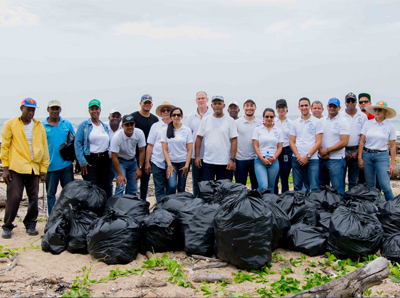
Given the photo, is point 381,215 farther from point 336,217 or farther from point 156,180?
point 156,180

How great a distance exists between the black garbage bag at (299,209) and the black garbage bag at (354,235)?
0.53 m

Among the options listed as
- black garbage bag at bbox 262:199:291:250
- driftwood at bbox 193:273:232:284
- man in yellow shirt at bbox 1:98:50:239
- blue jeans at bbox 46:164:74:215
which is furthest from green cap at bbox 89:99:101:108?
driftwood at bbox 193:273:232:284

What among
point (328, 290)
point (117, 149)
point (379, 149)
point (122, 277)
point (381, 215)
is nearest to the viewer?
point (328, 290)

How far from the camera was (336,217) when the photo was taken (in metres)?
3.74

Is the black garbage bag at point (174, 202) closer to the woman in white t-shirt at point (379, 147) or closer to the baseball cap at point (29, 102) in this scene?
the baseball cap at point (29, 102)

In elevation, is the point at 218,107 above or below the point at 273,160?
above

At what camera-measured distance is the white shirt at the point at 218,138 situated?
5066 millimetres

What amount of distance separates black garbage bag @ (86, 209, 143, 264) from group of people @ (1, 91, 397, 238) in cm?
133

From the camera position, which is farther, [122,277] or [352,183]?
[352,183]

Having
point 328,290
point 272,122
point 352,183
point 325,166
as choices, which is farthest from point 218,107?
point 328,290

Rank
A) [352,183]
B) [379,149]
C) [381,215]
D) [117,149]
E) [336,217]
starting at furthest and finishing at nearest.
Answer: [352,183]
[379,149]
[117,149]
[381,215]
[336,217]

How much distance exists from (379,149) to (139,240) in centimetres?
384

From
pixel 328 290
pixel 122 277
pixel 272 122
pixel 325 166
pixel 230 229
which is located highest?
pixel 272 122

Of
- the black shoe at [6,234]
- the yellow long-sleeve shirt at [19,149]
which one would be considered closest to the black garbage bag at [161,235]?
the yellow long-sleeve shirt at [19,149]
